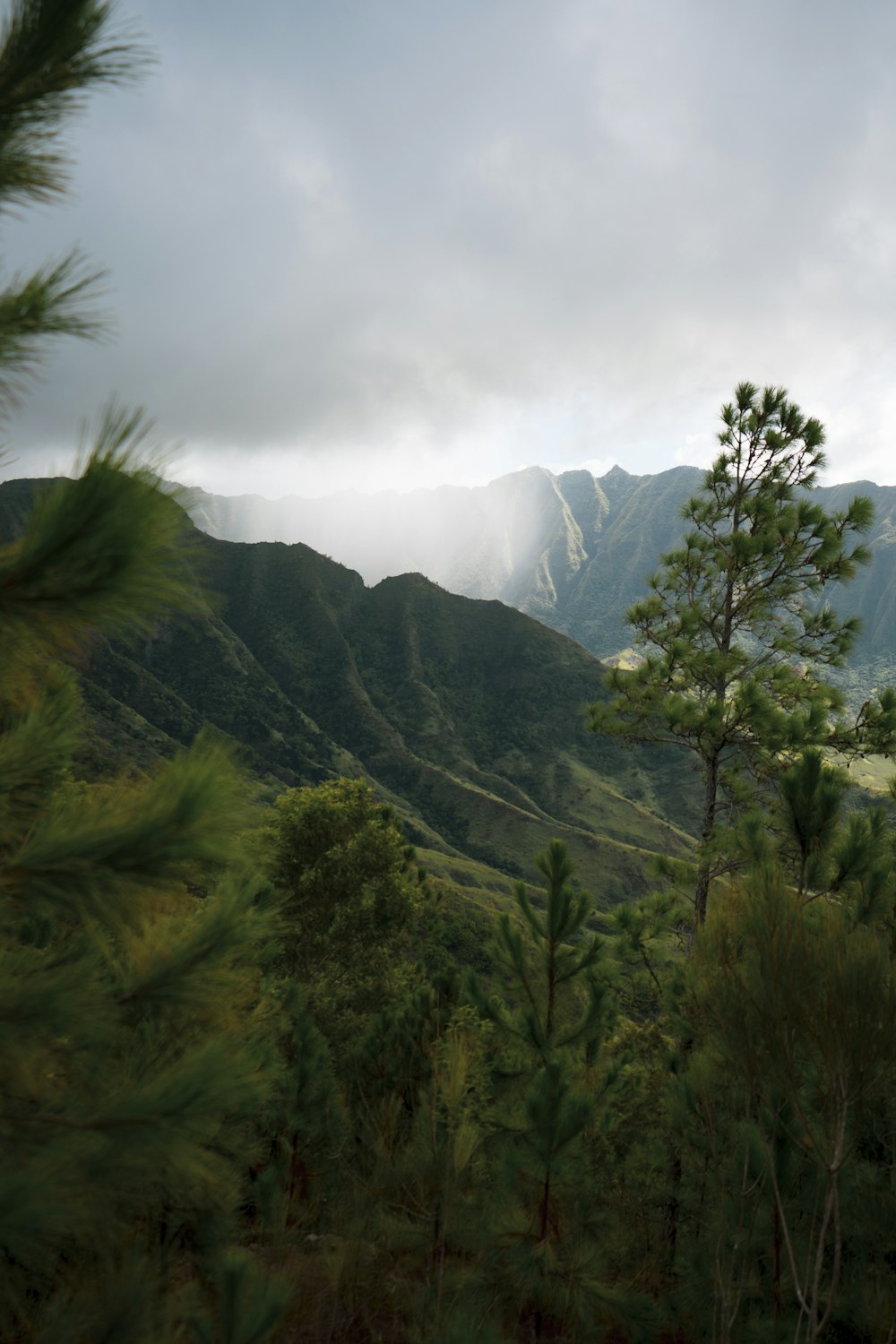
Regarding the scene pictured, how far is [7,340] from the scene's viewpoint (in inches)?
73.2

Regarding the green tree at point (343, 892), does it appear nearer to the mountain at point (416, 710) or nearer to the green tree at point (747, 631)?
the green tree at point (747, 631)

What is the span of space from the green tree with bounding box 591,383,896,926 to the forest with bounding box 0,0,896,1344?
48 mm

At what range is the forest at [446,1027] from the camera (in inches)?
70.6

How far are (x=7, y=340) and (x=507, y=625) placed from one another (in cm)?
14648

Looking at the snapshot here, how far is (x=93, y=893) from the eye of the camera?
1847mm

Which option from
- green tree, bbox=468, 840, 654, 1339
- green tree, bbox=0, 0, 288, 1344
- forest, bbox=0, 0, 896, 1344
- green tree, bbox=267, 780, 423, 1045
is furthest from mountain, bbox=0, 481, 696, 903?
green tree, bbox=0, 0, 288, 1344

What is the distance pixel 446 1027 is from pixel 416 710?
413ft

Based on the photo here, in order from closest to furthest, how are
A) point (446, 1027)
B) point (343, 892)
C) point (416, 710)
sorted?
point (446, 1027)
point (343, 892)
point (416, 710)

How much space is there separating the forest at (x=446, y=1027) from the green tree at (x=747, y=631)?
0.05 meters

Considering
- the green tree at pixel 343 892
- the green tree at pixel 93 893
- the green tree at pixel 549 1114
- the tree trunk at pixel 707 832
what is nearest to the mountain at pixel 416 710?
the green tree at pixel 343 892

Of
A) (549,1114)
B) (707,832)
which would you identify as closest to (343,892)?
(707,832)

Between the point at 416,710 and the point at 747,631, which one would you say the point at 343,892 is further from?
the point at 416,710

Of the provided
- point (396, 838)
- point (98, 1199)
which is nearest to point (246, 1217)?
point (98, 1199)

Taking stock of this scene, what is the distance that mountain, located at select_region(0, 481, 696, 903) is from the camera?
313 ft
